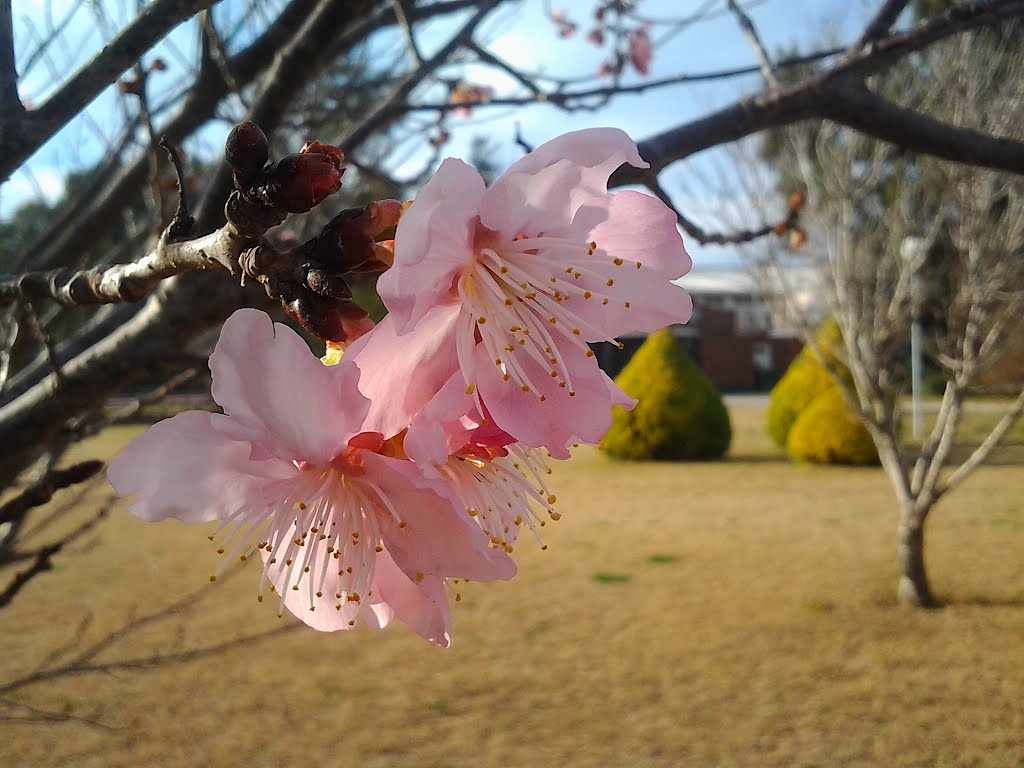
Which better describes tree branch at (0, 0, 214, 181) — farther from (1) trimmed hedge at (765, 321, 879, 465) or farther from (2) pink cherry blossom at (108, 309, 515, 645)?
(1) trimmed hedge at (765, 321, 879, 465)

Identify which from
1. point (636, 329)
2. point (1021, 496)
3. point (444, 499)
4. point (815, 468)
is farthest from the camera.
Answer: point (815, 468)

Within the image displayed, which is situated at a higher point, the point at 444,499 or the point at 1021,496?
the point at 444,499

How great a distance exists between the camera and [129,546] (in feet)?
24.4

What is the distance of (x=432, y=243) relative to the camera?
0.59 meters

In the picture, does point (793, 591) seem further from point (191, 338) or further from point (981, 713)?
point (191, 338)

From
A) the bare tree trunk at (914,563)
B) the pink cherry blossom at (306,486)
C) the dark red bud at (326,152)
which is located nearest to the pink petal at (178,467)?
the pink cherry blossom at (306,486)

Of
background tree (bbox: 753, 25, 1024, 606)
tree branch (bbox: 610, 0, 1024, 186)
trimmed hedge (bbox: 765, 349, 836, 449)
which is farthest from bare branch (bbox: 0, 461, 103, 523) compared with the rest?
trimmed hedge (bbox: 765, 349, 836, 449)

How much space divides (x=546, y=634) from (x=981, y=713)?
7.35ft

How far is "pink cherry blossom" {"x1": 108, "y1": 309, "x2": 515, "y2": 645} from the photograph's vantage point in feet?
2.01

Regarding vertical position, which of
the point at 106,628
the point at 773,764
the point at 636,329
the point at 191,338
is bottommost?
the point at 773,764

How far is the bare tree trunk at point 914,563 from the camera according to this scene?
520 centimetres

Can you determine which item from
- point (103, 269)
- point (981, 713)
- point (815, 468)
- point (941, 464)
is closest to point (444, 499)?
point (103, 269)

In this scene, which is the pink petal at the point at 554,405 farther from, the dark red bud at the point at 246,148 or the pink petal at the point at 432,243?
the dark red bud at the point at 246,148

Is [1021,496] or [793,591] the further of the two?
[1021,496]
